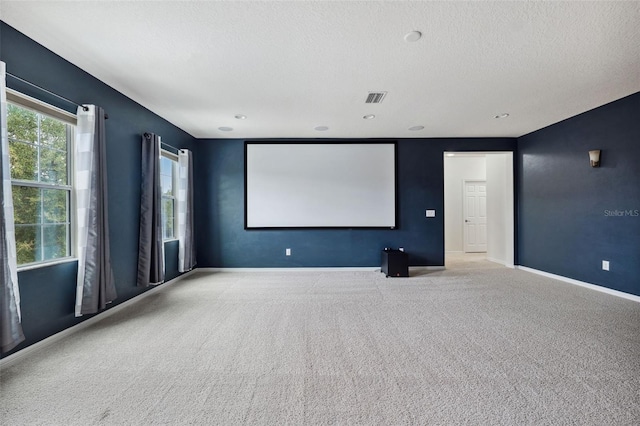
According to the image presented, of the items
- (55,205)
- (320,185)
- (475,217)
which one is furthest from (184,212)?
(475,217)

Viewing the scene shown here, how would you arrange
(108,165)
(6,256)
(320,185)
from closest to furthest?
1. (6,256)
2. (108,165)
3. (320,185)

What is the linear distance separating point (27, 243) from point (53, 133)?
102cm

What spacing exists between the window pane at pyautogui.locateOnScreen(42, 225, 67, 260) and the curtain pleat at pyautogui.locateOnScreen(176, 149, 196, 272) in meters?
1.84

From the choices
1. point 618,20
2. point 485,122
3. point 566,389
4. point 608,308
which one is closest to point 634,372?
point 566,389

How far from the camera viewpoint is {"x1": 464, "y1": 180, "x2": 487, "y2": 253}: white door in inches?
283

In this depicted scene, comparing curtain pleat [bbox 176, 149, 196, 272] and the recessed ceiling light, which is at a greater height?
the recessed ceiling light

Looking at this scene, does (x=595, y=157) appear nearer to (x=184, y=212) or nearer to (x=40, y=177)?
(x=184, y=212)

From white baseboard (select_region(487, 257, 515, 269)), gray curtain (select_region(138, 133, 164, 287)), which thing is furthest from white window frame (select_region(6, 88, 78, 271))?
white baseboard (select_region(487, 257, 515, 269))

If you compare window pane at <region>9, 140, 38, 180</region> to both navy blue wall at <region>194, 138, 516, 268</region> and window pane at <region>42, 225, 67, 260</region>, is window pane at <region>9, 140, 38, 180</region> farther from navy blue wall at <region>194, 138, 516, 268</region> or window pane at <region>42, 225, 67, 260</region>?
navy blue wall at <region>194, 138, 516, 268</region>

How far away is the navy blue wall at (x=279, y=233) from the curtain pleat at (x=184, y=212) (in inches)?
22.5

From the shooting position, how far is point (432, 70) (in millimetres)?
2555

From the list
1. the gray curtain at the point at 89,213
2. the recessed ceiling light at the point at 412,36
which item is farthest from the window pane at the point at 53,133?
the recessed ceiling light at the point at 412,36

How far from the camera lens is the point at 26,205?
2.18m

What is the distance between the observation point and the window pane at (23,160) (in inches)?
81.8
